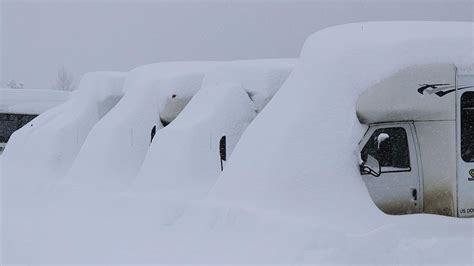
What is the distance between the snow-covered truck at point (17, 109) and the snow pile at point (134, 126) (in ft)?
69.6

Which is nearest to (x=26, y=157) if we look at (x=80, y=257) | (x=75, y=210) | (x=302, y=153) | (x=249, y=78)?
(x=75, y=210)

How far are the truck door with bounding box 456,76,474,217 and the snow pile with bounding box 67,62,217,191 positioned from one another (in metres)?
6.95

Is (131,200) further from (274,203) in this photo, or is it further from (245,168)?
(274,203)

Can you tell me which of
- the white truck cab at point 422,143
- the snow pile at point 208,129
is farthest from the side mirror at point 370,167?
the snow pile at point 208,129

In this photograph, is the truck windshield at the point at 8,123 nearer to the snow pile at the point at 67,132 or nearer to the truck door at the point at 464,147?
the snow pile at the point at 67,132

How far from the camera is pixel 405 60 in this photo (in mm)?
9500

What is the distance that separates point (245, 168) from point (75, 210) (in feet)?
15.7

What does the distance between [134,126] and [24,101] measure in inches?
910

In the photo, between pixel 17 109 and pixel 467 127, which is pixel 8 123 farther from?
pixel 467 127

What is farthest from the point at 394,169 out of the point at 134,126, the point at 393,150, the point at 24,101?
the point at 24,101

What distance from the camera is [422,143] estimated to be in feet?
32.0

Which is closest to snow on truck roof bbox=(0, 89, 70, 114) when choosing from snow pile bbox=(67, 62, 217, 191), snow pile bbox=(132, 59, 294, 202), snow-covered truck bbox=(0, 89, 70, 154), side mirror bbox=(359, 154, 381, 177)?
snow-covered truck bbox=(0, 89, 70, 154)

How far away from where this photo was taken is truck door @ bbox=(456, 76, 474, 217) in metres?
9.62

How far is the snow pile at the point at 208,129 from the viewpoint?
42.1ft
